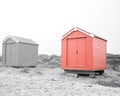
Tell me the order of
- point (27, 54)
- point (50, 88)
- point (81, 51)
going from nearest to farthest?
point (50, 88) → point (81, 51) → point (27, 54)

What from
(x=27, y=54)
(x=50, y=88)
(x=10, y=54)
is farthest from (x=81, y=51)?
(x=10, y=54)

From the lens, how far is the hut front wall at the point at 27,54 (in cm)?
2004

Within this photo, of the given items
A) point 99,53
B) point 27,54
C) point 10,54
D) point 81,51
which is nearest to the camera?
point 81,51

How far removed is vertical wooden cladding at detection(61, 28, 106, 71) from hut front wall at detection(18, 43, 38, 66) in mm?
6569

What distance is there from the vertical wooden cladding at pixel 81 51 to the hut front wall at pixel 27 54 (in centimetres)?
657

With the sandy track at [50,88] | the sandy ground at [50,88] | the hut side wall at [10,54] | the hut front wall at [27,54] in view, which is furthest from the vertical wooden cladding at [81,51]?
the hut side wall at [10,54]

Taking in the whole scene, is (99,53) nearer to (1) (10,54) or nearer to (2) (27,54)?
(2) (27,54)

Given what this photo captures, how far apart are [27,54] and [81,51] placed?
8.77 meters

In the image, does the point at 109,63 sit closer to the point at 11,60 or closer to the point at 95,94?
the point at 11,60

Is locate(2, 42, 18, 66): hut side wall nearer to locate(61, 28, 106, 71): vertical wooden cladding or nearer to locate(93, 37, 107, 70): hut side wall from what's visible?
locate(61, 28, 106, 71): vertical wooden cladding

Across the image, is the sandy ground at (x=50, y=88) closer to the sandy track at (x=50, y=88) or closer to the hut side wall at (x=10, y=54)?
the sandy track at (x=50, y=88)

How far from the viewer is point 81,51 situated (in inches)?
550

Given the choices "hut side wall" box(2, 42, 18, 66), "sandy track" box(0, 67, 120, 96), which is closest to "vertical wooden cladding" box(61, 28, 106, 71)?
"sandy track" box(0, 67, 120, 96)

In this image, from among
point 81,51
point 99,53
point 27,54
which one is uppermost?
point 81,51
